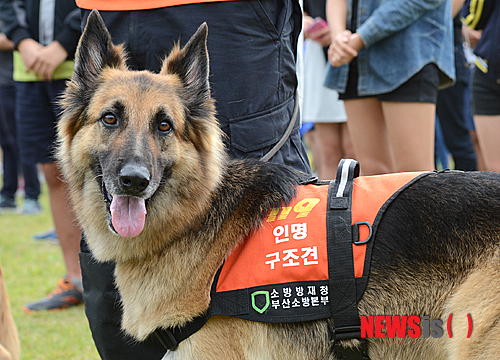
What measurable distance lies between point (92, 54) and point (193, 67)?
49 cm

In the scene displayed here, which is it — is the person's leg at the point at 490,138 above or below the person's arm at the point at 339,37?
below

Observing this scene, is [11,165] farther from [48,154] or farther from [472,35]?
[472,35]

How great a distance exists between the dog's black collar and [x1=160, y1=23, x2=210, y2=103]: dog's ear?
3.35ft

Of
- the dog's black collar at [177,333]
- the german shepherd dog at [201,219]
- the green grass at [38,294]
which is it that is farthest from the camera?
the green grass at [38,294]

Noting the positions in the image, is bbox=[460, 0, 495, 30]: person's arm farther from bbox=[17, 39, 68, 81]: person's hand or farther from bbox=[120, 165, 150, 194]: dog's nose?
bbox=[17, 39, 68, 81]: person's hand

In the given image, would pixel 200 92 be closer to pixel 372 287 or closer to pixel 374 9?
pixel 372 287

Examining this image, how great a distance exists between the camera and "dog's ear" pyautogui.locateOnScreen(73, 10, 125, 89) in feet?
8.02

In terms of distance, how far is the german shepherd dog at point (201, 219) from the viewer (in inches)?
81.4

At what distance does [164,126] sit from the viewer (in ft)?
7.80

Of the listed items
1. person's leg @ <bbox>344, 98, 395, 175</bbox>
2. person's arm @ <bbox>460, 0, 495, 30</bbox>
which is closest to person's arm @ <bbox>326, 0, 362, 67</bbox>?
person's leg @ <bbox>344, 98, 395, 175</bbox>

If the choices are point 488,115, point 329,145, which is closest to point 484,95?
point 488,115

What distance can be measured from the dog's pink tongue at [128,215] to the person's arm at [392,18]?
2.08 m

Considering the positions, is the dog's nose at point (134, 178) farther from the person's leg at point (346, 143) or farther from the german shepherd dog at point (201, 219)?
the person's leg at point (346, 143)

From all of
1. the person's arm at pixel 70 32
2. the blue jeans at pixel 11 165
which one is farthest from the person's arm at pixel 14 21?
the blue jeans at pixel 11 165
